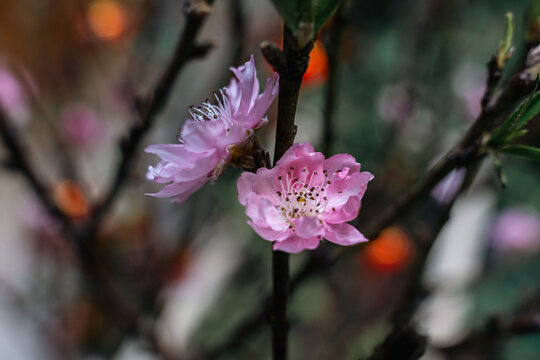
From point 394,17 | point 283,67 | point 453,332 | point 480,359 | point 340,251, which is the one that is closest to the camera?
point 283,67

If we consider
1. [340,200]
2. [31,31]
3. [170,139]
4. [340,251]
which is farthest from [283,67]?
[31,31]

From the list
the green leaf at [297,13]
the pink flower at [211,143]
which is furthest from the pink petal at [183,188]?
the green leaf at [297,13]

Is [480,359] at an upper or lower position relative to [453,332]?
upper

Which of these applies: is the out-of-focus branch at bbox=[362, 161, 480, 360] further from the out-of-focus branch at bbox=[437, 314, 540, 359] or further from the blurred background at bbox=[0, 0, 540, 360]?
the blurred background at bbox=[0, 0, 540, 360]

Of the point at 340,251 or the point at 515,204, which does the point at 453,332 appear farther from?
the point at 340,251

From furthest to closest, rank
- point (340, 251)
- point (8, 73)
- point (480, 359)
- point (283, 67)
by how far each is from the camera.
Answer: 1. point (8, 73)
2. point (480, 359)
3. point (340, 251)
4. point (283, 67)

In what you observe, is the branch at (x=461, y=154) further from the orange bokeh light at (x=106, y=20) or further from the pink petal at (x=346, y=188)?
the orange bokeh light at (x=106, y=20)

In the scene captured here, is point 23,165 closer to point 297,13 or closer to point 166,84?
point 166,84

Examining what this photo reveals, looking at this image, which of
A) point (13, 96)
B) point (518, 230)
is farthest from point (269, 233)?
point (518, 230)
